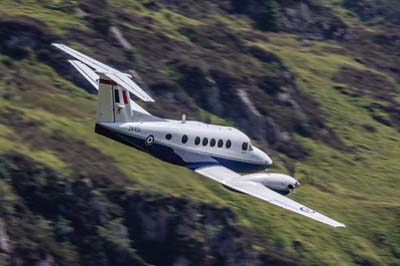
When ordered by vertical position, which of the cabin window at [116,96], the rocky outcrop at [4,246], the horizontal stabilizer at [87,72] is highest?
the horizontal stabilizer at [87,72]

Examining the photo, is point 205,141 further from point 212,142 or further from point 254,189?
point 254,189

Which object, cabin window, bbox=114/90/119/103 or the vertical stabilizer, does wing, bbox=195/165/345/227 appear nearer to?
the vertical stabilizer

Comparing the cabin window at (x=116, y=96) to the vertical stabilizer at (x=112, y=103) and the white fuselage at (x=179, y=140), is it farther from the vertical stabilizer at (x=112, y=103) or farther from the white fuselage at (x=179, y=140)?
the white fuselage at (x=179, y=140)

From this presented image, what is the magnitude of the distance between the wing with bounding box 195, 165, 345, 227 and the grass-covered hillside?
637 inches

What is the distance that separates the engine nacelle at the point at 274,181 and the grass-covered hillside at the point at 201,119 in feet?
59.7

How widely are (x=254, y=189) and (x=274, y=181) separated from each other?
220 cm

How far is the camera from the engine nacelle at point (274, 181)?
58.4m

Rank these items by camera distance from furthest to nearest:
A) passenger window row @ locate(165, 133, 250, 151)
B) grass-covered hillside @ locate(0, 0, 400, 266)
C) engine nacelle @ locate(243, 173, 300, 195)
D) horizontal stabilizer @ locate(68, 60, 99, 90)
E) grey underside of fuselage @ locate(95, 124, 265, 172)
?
1. grass-covered hillside @ locate(0, 0, 400, 266)
2. horizontal stabilizer @ locate(68, 60, 99, 90)
3. passenger window row @ locate(165, 133, 250, 151)
4. grey underside of fuselage @ locate(95, 124, 265, 172)
5. engine nacelle @ locate(243, 173, 300, 195)

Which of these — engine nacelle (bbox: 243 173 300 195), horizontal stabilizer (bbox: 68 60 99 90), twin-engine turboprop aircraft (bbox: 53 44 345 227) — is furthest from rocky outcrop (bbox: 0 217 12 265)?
engine nacelle (bbox: 243 173 300 195)

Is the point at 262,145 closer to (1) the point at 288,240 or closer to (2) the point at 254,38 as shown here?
(1) the point at 288,240

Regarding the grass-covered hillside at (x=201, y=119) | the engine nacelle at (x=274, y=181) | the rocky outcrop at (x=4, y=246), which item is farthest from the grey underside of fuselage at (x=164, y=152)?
the grass-covered hillside at (x=201, y=119)

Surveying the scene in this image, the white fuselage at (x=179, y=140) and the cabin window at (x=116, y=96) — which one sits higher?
the cabin window at (x=116, y=96)

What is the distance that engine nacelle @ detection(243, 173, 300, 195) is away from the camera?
5844cm

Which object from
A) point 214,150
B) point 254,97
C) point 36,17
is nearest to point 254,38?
point 254,97
